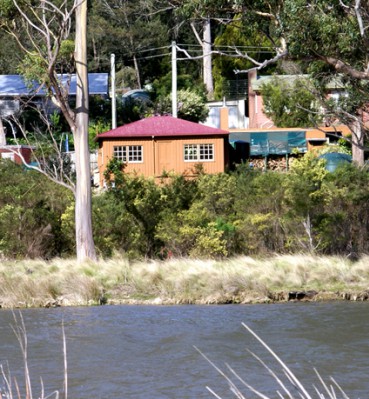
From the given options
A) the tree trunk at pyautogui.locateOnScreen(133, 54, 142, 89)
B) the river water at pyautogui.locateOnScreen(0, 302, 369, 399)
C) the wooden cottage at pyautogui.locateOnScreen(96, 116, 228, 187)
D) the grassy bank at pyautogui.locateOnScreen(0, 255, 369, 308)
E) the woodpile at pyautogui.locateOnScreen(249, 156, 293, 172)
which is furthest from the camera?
the tree trunk at pyautogui.locateOnScreen(133, 54, 142, 89)

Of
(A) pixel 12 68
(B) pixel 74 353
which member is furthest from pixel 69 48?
(A) pixel 12 68

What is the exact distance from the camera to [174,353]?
587 inches

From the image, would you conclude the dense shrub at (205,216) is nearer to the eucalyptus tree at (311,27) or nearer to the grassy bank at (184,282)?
the grassy bank at (184,282)

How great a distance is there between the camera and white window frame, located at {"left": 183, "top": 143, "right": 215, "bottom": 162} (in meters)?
38.1

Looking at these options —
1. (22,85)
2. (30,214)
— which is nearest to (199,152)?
(30,214)

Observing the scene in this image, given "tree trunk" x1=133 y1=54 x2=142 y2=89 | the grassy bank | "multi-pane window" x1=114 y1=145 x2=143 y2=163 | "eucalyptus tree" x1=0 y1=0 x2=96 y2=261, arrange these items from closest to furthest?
1. the grassy bank
2. "eucalyptus tree" x1=0 y1=0 x2=96 y2=261
3. "multi-pane window" x1=114 y1=145 x2=143 y2=163
4. "tree trunk" x1=133 y1=54 x2=142 y2=89

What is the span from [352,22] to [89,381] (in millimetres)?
12397

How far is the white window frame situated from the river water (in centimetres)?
1780

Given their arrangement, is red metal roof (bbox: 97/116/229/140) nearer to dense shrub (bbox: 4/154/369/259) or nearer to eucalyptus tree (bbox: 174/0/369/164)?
dense shrub (bbox: 4/154/369/259)

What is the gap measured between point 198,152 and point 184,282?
16.9m

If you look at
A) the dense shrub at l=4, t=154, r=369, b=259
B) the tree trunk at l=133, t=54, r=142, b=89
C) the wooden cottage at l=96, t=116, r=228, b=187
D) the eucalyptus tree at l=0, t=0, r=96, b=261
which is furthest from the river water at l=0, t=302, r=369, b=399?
the tree trunk at l=133, t=54, r=142, b=89

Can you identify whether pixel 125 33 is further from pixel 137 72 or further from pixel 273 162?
pixel 273 162

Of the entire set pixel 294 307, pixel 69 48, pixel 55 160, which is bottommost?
pixel 294 307

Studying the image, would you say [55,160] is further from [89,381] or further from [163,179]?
[89,381]
